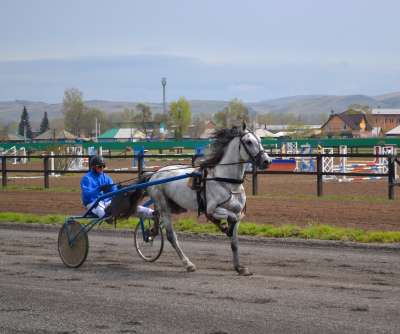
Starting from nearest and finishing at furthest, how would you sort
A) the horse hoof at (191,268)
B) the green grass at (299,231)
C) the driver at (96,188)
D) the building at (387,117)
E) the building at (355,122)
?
the horse hoof at (191,268) → the driver at (96,188) → the green grass at (299,231) → the building at (355,122) → the building at (387,117)

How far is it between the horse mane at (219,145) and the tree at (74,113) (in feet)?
428

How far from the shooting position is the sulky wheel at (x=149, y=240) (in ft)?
34.6

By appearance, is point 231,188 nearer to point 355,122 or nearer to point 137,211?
point 137,211

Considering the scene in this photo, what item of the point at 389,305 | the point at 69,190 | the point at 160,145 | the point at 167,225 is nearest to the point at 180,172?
the point at 167,225

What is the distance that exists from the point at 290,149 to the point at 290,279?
31.6 m

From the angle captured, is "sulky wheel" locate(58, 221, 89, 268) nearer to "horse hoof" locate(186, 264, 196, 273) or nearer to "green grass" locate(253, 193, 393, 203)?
"horse hoof" locate(186, 264, 196, 273)

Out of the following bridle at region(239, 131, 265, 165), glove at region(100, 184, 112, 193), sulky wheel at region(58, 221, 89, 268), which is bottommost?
sulky wheel at region(58, 221, 89, 268)

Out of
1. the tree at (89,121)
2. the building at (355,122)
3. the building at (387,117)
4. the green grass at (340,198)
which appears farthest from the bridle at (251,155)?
the building at (387,117)

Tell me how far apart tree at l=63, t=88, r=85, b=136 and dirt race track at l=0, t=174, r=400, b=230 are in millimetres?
112715

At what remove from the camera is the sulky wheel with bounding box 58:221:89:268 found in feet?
33.7

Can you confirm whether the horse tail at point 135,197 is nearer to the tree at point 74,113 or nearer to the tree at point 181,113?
the tree at point 181,113

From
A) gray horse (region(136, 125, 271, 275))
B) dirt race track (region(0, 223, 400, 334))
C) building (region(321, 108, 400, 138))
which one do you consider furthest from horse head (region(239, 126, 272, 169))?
building (region(321, 108, 400, 138))

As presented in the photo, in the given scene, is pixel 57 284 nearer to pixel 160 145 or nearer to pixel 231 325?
pixel 231 325

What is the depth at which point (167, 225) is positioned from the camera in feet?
33.4
